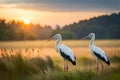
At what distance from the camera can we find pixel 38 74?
1061 cm

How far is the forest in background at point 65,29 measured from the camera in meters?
30.1

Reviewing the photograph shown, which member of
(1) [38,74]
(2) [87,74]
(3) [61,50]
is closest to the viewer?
A: (2) [87,74]

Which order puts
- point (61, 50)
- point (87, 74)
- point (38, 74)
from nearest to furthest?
point (87, 74)
point (38, 74)
point (61, 50)

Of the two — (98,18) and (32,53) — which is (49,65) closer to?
(32,53)

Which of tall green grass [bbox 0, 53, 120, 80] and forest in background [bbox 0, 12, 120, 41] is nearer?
tall green grass [bbox 0, 53, 120, 80]

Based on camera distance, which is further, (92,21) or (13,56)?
(92,21)

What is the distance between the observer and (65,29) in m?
30.3

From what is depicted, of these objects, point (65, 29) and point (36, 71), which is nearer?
point (36, 71)

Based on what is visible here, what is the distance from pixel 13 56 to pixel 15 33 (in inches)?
796

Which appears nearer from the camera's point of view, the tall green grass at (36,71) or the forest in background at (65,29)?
the tall green grass at (36,71)

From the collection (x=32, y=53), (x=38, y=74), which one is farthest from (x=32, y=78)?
(x=32, y=53)

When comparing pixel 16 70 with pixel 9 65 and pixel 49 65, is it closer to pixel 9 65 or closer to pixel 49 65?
pixel 9 65

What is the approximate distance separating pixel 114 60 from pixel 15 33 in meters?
16.7

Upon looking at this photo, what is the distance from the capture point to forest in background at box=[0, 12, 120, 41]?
30.1m
